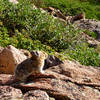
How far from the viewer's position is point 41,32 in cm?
1343

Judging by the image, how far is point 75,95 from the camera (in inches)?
213

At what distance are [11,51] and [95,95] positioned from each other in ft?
11.2

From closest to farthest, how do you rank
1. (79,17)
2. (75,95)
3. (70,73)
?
(75,95)
(70,73)
(79,17)

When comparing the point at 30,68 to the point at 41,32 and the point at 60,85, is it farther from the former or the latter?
the point at 41,32

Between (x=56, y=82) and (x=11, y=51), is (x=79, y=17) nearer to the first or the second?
(x=11, y=51)

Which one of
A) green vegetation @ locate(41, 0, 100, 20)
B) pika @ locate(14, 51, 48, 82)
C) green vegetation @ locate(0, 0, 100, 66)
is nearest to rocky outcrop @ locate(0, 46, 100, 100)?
pika @ locate(14, 51, 48, 82)

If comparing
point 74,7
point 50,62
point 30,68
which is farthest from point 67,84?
point 74,7

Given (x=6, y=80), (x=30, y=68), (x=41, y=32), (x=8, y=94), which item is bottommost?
(x=6, y=80)

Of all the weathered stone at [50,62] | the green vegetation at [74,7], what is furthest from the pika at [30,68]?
the green vegetation at [74,7]

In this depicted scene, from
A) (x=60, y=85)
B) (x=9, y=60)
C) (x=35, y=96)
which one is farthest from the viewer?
(x=9, y=60)

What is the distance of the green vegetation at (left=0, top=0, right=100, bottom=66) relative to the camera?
1238cm

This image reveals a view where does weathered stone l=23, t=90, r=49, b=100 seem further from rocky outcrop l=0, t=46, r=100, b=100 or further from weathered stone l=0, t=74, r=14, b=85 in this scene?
weathered stone l=0, t=74, r=14, b=85

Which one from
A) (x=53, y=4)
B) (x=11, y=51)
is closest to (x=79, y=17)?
(x=53, y=4)

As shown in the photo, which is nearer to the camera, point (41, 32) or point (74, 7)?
point (41, 32)
